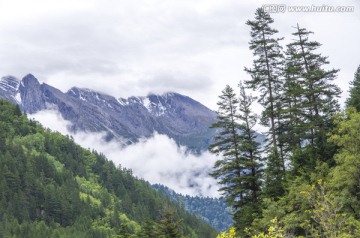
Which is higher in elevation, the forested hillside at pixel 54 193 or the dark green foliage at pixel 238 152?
the forested hillside at pixel 54 193

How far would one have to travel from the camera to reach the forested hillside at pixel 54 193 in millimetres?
134750

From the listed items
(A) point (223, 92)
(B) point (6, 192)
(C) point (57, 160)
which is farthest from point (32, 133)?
(A) point (223, 92)

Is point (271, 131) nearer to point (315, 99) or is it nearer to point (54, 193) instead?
point (315, 99)

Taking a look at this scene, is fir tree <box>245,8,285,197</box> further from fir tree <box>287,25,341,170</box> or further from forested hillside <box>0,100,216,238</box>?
forested hillside <box>0,100,216,238</box>

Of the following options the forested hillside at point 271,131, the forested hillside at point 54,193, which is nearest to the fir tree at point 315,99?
the forested hillside at point 271,131

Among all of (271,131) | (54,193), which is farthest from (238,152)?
(54,193)

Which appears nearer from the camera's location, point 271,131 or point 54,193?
point 271,131

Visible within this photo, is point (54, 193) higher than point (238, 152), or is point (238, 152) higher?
point (54, 193)

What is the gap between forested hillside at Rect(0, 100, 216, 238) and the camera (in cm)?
13475

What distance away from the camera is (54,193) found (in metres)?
149

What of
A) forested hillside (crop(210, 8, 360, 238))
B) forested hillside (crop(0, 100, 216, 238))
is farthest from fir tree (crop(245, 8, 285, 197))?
forested hillside (crop(0, 100, 216, 238))

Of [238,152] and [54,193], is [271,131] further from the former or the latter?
[54,193]

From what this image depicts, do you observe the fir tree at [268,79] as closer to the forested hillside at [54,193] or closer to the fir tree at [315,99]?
the fir tree at [315,99]

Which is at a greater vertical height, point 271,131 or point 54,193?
point 54,193
